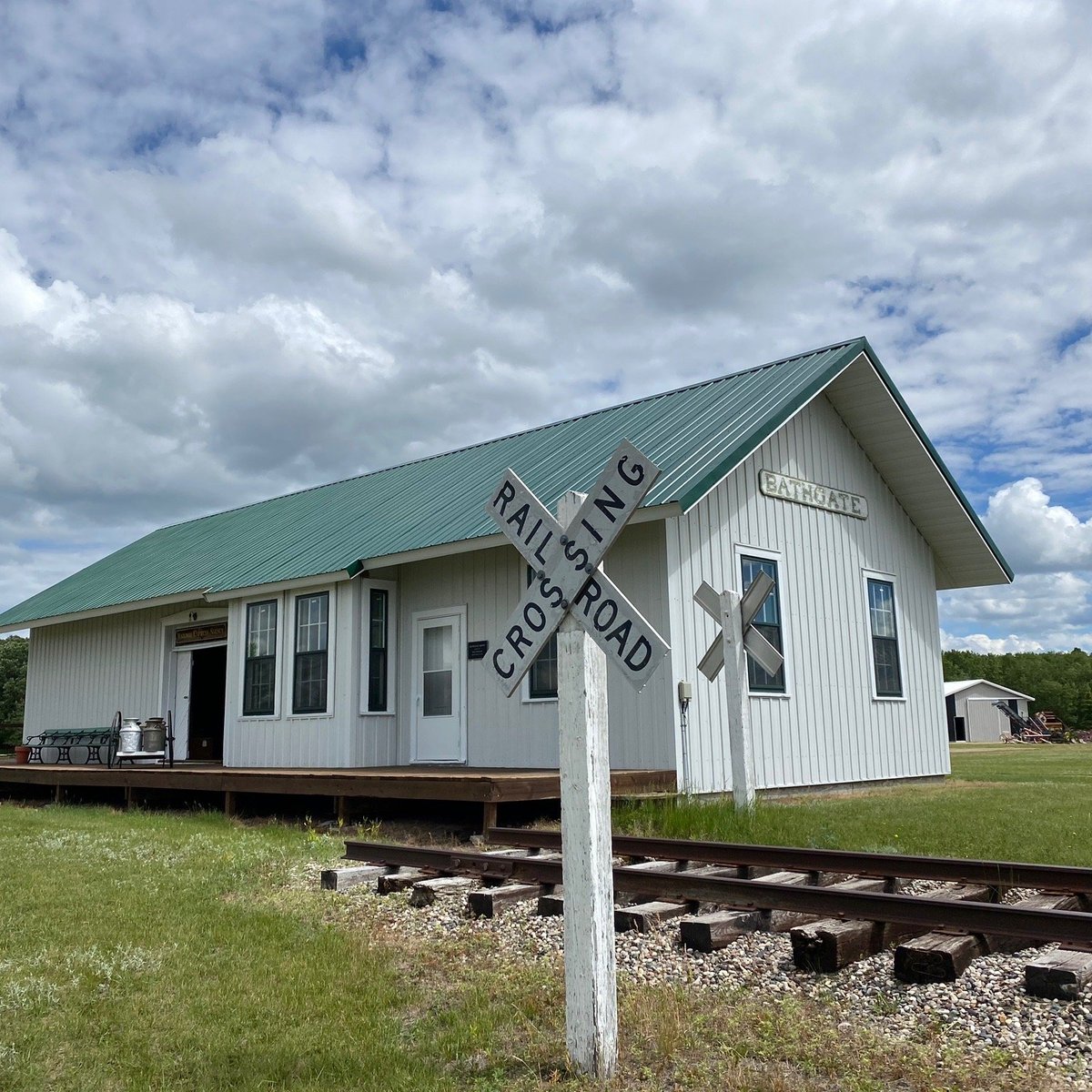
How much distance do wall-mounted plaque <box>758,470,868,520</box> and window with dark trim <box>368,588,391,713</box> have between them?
202 inches

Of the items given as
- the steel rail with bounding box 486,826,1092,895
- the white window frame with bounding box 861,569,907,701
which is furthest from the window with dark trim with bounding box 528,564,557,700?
the white window frame with bounding box 861,569,907,701

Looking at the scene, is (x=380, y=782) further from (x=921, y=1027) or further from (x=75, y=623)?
(x=75, y=623)

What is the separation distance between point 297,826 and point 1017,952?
828 cm

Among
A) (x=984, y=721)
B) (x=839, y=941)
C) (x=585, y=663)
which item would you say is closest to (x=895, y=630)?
(x=839, y=941)

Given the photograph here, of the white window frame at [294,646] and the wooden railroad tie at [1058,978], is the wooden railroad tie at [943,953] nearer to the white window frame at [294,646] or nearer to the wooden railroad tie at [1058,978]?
the wooden railroad tie at [1058,978]

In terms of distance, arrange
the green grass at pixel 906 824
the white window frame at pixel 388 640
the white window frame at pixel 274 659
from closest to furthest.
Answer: the green grass at pixel 906 824 < the white window frame at pixel 388 640 < the white window frame at pixel 274 659

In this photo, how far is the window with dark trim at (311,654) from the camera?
14773mm

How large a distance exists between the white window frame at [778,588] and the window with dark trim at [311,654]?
5321 mm

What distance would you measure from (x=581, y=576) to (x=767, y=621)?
32.8 feet

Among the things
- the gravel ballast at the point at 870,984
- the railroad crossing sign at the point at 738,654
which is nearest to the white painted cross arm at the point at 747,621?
the railroad crossing sign at the point at 738,654

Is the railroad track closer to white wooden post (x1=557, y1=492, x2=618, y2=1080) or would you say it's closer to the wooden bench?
white wooden post (x1=557, y1=492, x2=618, y2=1080)

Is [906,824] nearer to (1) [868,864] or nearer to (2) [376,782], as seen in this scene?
(1) [868,864]

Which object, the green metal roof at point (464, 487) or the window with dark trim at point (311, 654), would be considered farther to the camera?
the window with dark trim at point (311, 654)

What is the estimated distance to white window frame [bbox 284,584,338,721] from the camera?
1458 centimetres
